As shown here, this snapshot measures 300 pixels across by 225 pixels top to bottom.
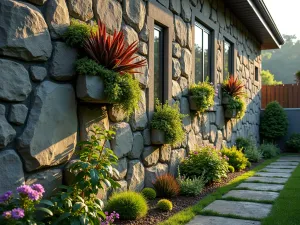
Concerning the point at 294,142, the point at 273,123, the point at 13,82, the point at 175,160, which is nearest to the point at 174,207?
the point at 175,160

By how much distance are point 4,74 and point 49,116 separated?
1.75 feet

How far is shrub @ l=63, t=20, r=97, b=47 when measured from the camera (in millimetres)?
2932

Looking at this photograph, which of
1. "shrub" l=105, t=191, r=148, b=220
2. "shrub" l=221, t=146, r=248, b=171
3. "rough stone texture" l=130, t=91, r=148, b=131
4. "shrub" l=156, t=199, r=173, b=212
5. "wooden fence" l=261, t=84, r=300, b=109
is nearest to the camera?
"shrub" l=105, t=191, r=148, b=220

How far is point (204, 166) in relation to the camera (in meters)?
4.98

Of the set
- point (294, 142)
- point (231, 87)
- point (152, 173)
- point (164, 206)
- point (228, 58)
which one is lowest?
point (164, 206)

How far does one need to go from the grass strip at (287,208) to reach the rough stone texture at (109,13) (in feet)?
8.40

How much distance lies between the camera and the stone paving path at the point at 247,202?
128 inches

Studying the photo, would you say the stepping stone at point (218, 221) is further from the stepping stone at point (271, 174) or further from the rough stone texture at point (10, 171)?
the stepping stone at point (271, 174)

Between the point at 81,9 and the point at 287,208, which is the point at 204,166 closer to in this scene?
the point at 287,208

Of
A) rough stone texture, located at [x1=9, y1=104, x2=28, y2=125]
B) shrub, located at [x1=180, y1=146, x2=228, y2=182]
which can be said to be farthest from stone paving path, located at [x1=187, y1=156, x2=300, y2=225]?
rough stone texture, located at [x1=9, y1=104, x2=28, y2=125]

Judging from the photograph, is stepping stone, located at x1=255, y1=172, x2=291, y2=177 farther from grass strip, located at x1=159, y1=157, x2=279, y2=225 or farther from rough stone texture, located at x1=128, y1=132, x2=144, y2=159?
rough stone texture, located at x1=128, y1=132, x2=144, y2=159

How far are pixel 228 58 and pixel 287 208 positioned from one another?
4.86 metres

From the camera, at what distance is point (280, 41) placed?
1058 cm

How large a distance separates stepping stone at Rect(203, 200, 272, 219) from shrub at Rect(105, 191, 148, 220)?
80cm
